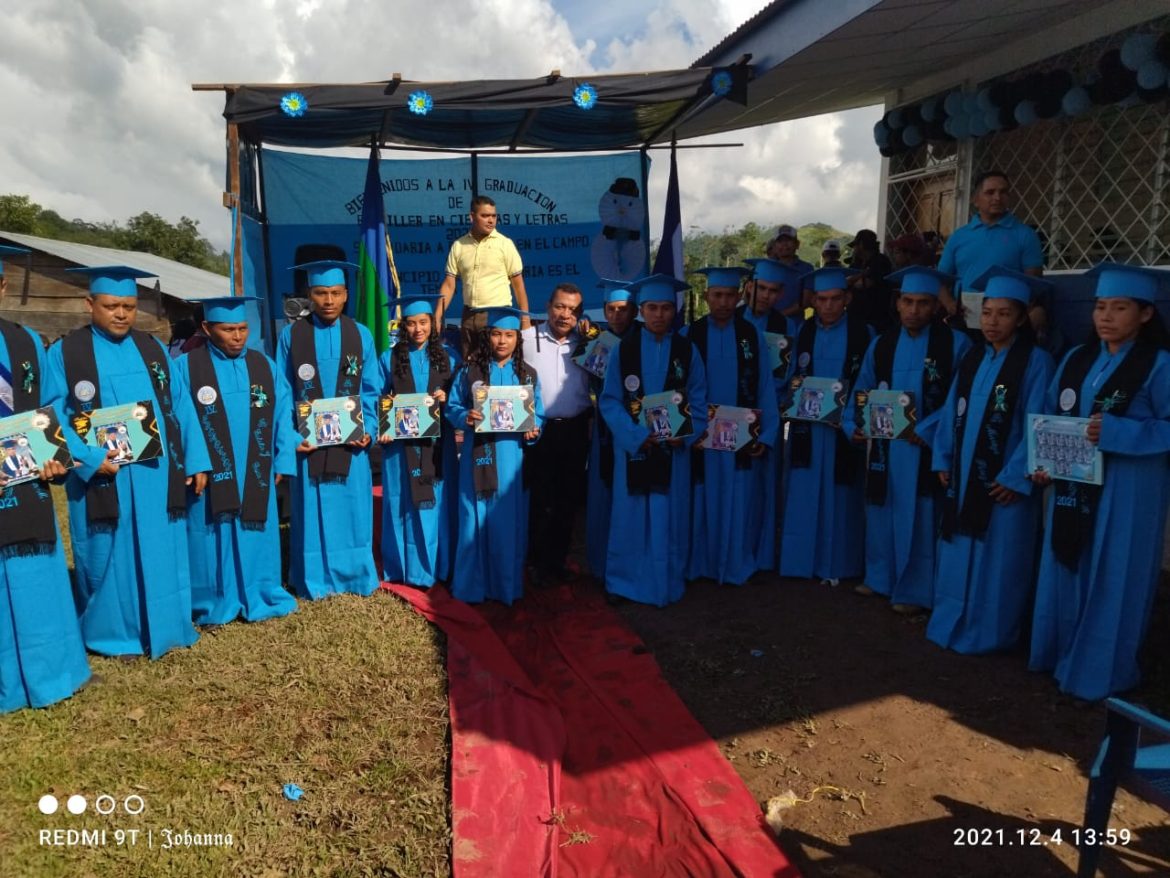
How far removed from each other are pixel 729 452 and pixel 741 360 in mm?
622

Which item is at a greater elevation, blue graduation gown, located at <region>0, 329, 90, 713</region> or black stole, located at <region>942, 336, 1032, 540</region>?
black stole, located at <region>942, 336, 1032, 540</region>

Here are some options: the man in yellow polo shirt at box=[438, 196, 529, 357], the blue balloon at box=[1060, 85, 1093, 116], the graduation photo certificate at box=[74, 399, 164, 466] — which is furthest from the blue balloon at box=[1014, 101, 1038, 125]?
the graduation photo certificate at box=[74, 399, 164, 466]

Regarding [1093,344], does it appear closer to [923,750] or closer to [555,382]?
[923,750]

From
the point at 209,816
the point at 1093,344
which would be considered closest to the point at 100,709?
the point at 209,816

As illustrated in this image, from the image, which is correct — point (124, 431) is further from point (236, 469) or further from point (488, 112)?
point (488, 112)

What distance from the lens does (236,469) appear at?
4508 mm

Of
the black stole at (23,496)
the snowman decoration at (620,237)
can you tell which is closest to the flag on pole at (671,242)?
the snowman decoration at (620,237)

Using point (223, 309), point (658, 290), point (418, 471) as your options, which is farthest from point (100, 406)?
point (658, 290)

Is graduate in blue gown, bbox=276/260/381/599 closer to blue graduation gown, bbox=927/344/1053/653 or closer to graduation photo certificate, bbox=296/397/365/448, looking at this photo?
graduation photo certificate, bbox=296/397/365/448

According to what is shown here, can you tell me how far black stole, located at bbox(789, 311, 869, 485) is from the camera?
16.5 feet

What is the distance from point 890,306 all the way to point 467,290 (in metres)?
3.55

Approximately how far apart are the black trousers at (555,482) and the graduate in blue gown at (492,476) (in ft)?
0.57

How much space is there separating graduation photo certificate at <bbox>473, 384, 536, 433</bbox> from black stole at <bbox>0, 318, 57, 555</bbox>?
7.27 ft

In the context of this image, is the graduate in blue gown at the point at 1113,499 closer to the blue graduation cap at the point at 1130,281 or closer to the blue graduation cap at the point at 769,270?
the blue graduation cap at the point at 1130,281
